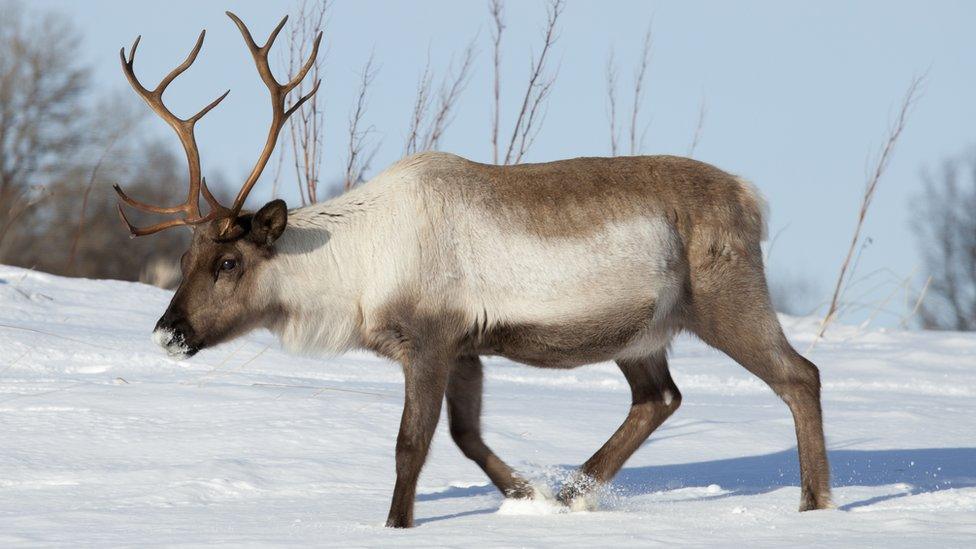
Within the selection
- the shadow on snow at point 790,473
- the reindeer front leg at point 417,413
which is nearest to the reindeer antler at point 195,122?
the reindeer front leg at point 417,413

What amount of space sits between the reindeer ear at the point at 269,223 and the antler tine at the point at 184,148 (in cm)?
16

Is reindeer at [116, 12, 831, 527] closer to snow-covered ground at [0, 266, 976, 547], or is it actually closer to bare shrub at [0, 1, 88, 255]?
snow-covered ground at [0, 266, 976, 547]

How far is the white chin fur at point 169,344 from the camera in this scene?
5160mm

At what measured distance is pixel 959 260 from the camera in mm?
29562

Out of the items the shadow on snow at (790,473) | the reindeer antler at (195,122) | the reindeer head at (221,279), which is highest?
the reindeer antler at (195,122)

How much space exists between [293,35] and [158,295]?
2.51 m

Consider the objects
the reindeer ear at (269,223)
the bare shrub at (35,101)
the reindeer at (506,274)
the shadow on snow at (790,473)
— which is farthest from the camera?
the bare shrub at (35,101)

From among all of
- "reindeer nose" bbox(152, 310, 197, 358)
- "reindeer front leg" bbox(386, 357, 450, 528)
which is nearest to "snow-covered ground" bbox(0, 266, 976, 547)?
"reindeer front leg" bbox(386, 357, 450, 528)

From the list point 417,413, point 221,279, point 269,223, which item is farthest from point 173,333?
point 417,413

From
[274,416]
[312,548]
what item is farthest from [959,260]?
[312,548]

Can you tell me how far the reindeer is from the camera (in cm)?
499

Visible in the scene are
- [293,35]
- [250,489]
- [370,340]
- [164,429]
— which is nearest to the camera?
[370,340]

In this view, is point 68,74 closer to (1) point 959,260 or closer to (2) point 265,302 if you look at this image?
(1) point 959,260

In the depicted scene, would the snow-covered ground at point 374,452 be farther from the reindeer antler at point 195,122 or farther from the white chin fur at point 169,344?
the reindeer antler at point 195,122
